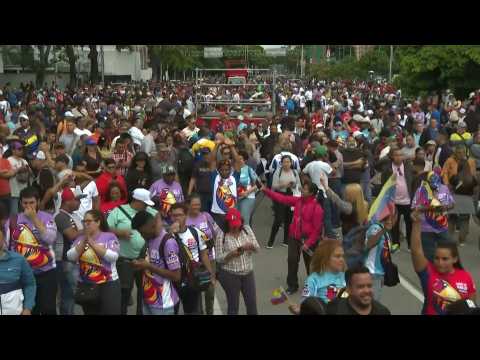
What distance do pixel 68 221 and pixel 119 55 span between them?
63.7 meters

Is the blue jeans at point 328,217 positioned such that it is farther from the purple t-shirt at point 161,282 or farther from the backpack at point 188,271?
the purple t-shirt at point 161,282

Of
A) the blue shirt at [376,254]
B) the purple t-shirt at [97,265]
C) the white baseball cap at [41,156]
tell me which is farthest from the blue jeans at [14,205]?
the blue shirt at [376,254]

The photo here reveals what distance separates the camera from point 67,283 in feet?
24.8

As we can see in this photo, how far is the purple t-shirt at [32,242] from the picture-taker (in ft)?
21.7

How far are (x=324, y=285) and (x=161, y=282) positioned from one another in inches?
53.9

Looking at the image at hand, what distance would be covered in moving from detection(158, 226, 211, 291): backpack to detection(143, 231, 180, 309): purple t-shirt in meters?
0.04

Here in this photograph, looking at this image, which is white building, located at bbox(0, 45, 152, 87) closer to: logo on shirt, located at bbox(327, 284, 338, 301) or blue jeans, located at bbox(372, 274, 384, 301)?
blue jeans, located at bbox(372, 274, 384, 301)

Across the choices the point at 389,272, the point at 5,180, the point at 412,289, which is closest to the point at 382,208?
the point at 389,272

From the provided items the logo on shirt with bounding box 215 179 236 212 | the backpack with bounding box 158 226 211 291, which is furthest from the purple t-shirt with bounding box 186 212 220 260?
the logo on shirt with bounding box 215 179 236 212

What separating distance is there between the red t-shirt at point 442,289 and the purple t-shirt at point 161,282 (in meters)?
1.96

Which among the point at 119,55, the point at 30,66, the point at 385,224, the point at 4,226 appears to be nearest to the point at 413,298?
the point at 385,224

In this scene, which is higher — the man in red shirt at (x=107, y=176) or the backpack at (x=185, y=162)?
the man in red shirt at (x=107, y=176)

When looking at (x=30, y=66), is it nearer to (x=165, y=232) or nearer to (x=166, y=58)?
(x=166, y=58)

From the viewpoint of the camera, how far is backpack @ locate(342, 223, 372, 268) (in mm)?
6492
